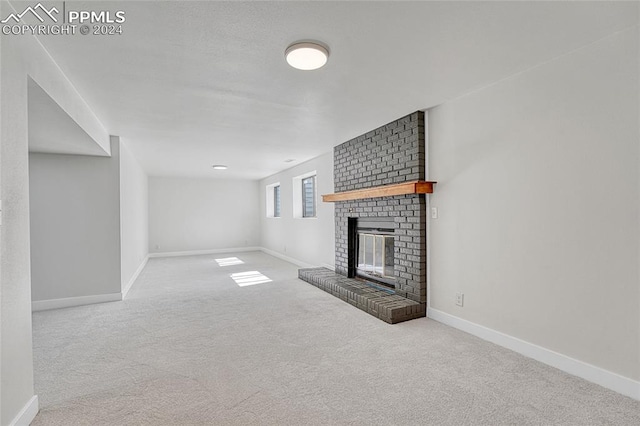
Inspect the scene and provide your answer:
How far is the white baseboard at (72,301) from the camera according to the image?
3678 millimetres

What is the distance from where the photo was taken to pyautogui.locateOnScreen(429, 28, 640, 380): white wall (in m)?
1.88

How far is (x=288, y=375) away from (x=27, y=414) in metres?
1.44

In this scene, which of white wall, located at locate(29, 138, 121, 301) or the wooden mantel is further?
white wall, located at locate(29, 138, 121, 301)

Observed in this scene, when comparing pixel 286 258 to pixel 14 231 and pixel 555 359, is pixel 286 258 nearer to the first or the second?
pixel 555 359

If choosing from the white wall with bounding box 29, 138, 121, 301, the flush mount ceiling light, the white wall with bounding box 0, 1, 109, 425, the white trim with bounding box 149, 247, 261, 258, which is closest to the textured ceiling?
the flush mount ceiling light

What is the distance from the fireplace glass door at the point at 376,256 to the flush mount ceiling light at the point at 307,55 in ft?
7.88

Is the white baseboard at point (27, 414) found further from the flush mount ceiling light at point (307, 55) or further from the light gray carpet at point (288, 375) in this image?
the flush mount ceiling light at point (307, 55)

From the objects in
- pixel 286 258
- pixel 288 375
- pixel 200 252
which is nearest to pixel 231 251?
pixel 200 252

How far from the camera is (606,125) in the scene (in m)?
1.95

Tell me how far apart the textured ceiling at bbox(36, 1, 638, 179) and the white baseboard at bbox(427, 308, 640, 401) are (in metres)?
2.14

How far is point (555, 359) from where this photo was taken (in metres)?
2.20

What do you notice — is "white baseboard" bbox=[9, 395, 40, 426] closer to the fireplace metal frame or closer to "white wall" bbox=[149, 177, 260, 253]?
the fireplace metal frame

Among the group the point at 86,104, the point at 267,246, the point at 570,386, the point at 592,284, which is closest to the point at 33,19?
the point at 86,104

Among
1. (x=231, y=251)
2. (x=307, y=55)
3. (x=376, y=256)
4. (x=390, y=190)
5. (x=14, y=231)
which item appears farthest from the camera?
(x=231, y=251)
